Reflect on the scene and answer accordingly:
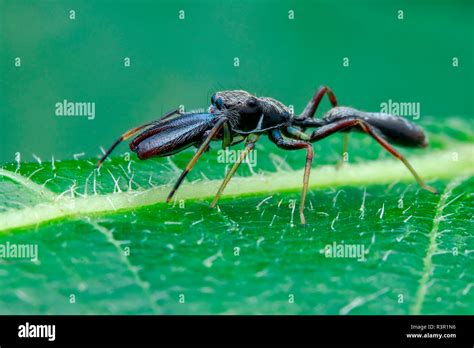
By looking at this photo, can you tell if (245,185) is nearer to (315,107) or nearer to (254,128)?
(254,128)

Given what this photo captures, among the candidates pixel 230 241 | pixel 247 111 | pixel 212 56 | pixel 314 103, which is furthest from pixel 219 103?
pixel 212 56

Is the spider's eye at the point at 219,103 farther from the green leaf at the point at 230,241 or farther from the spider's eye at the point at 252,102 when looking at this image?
the green leaf at the point at 230,241

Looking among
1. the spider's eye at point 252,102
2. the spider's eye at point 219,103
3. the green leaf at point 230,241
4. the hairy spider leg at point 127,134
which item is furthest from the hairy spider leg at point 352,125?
the hairy spider leg at point 127,134

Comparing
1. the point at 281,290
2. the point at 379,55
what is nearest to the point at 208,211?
A: the point at 281,290

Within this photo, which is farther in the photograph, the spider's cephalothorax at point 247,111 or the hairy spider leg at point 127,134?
the spider's cephalothorax at point 247,111
